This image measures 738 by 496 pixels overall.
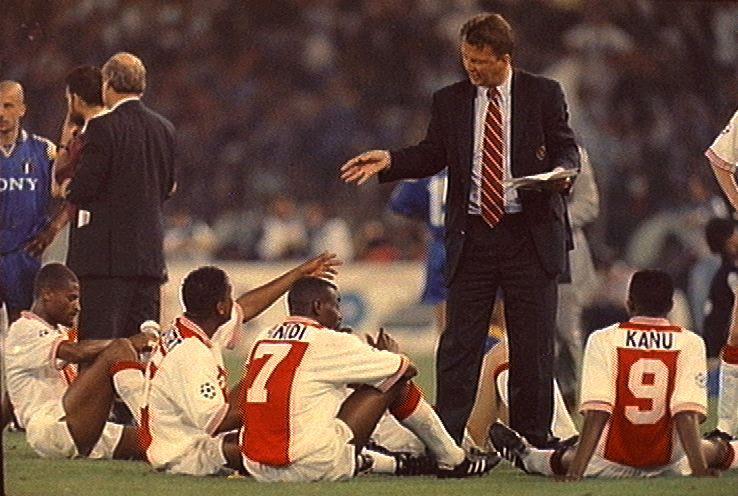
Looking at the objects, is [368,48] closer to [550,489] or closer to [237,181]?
[237,181]

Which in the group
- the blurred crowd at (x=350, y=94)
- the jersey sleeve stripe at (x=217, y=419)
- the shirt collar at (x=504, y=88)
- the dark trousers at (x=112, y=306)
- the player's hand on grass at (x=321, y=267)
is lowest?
the jersey sleeve stripe at (x=217, y=419)

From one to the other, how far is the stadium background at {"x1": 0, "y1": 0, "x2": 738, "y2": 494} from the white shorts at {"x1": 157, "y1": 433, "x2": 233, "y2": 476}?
832 centimetres

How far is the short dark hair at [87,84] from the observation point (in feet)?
30.6

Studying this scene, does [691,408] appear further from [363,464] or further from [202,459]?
[202,459]

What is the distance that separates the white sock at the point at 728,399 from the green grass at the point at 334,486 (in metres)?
0.59

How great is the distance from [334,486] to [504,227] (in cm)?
118

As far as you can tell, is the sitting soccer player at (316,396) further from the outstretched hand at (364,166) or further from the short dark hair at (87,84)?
the short dark hair at (87,84)

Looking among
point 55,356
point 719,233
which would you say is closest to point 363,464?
point 55,356

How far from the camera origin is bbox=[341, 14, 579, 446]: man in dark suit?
7.72 metres

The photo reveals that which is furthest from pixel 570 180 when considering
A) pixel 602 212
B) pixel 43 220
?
pixel 602 212

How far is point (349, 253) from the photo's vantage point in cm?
1780

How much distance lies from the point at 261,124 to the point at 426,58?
1.53 m

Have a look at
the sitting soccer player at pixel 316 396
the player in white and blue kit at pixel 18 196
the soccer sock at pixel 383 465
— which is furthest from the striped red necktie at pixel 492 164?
the player in white and blue kit at pixel 18 196

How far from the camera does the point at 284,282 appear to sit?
26.0 feet
